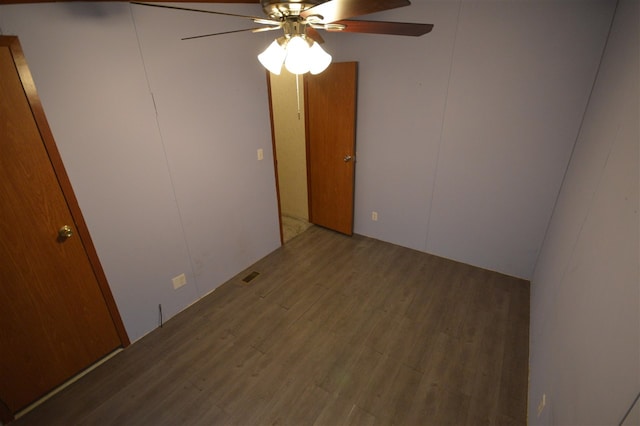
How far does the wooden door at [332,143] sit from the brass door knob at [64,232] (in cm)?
255

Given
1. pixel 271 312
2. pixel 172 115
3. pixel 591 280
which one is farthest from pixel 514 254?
pixel 172 115

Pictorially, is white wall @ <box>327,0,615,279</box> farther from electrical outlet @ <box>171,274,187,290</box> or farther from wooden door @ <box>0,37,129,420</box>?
wooden door @ <box>0,37,129,420</box>

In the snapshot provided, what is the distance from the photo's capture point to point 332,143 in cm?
350

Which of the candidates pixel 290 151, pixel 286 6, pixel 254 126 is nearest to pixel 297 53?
pixel 286 6

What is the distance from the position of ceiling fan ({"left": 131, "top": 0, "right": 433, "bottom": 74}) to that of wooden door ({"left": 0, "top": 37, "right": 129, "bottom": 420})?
1019 millimetres

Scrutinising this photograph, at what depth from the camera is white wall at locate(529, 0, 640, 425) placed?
37.6 inches

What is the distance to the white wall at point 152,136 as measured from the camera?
1.68m

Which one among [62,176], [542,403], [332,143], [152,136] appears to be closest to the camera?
[542,403]

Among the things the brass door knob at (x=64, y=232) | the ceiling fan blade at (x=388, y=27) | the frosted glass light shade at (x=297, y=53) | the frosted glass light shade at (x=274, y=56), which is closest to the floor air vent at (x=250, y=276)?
the brass door knob at (x=64, y=232)

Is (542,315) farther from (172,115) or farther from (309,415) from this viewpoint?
(172,115)

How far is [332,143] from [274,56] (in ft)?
6.95

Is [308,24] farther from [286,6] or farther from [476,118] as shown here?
[476,118]

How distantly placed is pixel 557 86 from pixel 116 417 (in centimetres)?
382

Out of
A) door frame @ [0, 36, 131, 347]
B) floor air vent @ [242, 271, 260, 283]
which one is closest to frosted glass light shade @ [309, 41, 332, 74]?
door frame @ [0, 36, 131, 347]
